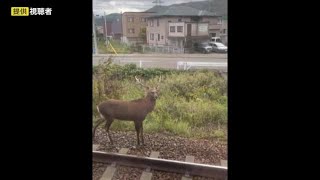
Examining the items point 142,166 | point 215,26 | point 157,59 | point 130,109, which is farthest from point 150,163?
point 215,26

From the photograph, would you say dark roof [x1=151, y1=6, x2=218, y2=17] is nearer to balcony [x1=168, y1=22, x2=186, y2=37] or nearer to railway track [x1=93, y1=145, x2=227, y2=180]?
balcony [x1=168, y1=22, x2=186, y2=37]

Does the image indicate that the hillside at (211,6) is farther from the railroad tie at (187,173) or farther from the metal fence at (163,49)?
the railroad tie at (187,173)

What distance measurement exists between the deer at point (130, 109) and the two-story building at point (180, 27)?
25 cm

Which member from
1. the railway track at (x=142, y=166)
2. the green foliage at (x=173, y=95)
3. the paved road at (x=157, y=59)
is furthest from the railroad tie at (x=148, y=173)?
the paved road at (x=157, y=59)

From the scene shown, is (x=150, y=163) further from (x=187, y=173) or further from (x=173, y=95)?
(x=173, y=95)

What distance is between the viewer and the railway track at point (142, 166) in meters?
1.66

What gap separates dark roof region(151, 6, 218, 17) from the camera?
60.5 inches

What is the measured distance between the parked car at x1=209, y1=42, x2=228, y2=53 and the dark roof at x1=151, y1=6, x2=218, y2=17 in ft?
0.49

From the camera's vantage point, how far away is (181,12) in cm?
155
